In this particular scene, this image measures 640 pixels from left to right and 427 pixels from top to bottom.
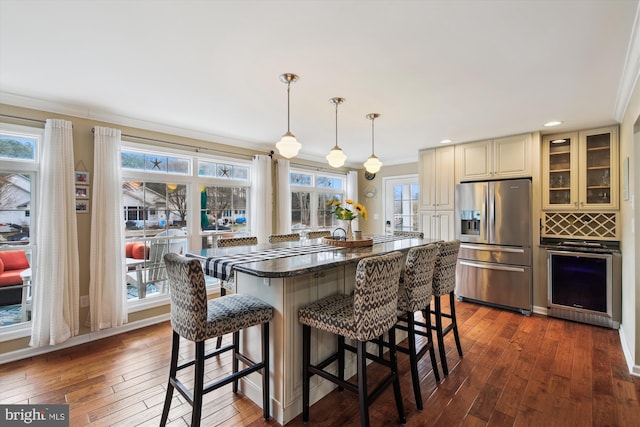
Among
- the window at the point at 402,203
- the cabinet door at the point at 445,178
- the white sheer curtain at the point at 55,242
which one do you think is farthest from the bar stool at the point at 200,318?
the window at the point at 402,203

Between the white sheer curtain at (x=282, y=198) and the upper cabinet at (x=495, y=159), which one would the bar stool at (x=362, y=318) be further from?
the upper cabinet at (x=495, y=159)

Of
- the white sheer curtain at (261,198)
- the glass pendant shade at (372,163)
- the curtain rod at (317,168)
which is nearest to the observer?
the glass pendant shade at (372,163)

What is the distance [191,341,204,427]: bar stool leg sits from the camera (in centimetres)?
158

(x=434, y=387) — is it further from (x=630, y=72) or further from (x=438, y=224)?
(x=438, y=224)

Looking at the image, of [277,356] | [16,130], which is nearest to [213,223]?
[16,130]

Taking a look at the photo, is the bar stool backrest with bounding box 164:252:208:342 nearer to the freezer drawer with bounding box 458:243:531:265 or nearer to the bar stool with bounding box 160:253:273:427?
the bar stool with bounding box 160:253:273:427

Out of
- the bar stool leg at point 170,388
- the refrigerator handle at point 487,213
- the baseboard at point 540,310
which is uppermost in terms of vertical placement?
the refrigerator handle at point 487,213

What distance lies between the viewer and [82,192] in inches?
120

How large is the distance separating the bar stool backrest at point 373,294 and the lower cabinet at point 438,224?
10.6 ft

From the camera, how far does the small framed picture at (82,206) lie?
3037mm

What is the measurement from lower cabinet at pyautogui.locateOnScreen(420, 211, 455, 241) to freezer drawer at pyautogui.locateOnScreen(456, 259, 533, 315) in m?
0.51

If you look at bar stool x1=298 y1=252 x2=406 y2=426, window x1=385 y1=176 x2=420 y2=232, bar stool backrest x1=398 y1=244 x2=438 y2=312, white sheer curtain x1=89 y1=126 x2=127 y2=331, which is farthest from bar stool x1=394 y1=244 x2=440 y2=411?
window x1=385 y1=176 x2=420 y2=232

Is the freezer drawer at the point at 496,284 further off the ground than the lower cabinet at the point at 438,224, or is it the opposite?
the lower cabinet at the point at 438,224

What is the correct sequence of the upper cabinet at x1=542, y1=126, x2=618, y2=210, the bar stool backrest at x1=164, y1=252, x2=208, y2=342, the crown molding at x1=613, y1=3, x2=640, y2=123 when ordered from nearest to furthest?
the bar stool backrest at x1=164, y1=252, x2=208, y2=342 < the crown molding at x1=613, y1=3, x2=640, y2=123 < the upper cabinet at x1=542, y1=126, x2=618, y2=210
